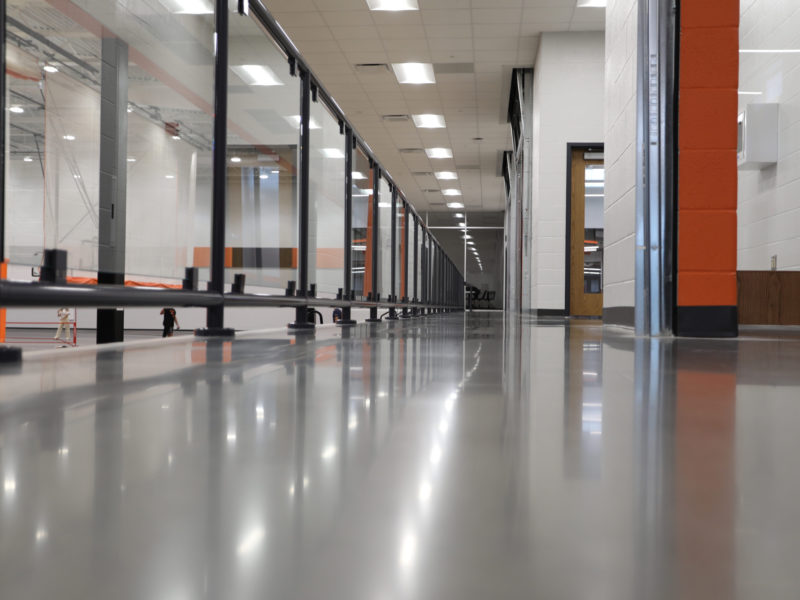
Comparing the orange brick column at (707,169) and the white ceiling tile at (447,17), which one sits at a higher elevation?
the white ceiling tile at (447,17)

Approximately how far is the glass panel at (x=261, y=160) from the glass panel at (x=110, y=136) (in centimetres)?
18

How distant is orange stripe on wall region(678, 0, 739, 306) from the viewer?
3211 millimetres

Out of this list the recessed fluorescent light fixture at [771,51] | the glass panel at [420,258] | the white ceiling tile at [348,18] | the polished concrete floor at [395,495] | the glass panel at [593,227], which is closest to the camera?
the polished concrete floor at [395,495]

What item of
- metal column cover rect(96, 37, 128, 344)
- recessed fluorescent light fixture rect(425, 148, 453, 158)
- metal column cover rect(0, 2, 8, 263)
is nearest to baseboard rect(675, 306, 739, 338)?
metal column cover rect(96, 37, 128, 344)

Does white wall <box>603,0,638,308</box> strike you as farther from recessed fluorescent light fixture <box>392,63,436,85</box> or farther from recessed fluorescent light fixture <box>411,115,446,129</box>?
recessed fluorescent light fixture <box>411,115,446,129</box>

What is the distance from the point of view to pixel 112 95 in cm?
178

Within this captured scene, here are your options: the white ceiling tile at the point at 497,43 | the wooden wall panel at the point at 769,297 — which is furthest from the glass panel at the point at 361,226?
the white ceiling tile at the point at 497,43

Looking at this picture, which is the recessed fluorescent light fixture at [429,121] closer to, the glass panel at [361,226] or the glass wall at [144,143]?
the glass panel at [361,226]

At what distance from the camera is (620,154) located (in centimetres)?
413

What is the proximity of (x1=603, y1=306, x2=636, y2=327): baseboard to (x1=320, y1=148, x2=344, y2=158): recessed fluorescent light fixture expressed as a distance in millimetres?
1906

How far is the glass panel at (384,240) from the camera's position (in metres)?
6.04

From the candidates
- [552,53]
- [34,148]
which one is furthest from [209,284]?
[552,53]

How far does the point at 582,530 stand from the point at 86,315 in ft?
46.1

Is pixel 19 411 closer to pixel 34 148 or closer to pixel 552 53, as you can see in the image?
pixel 34 148
